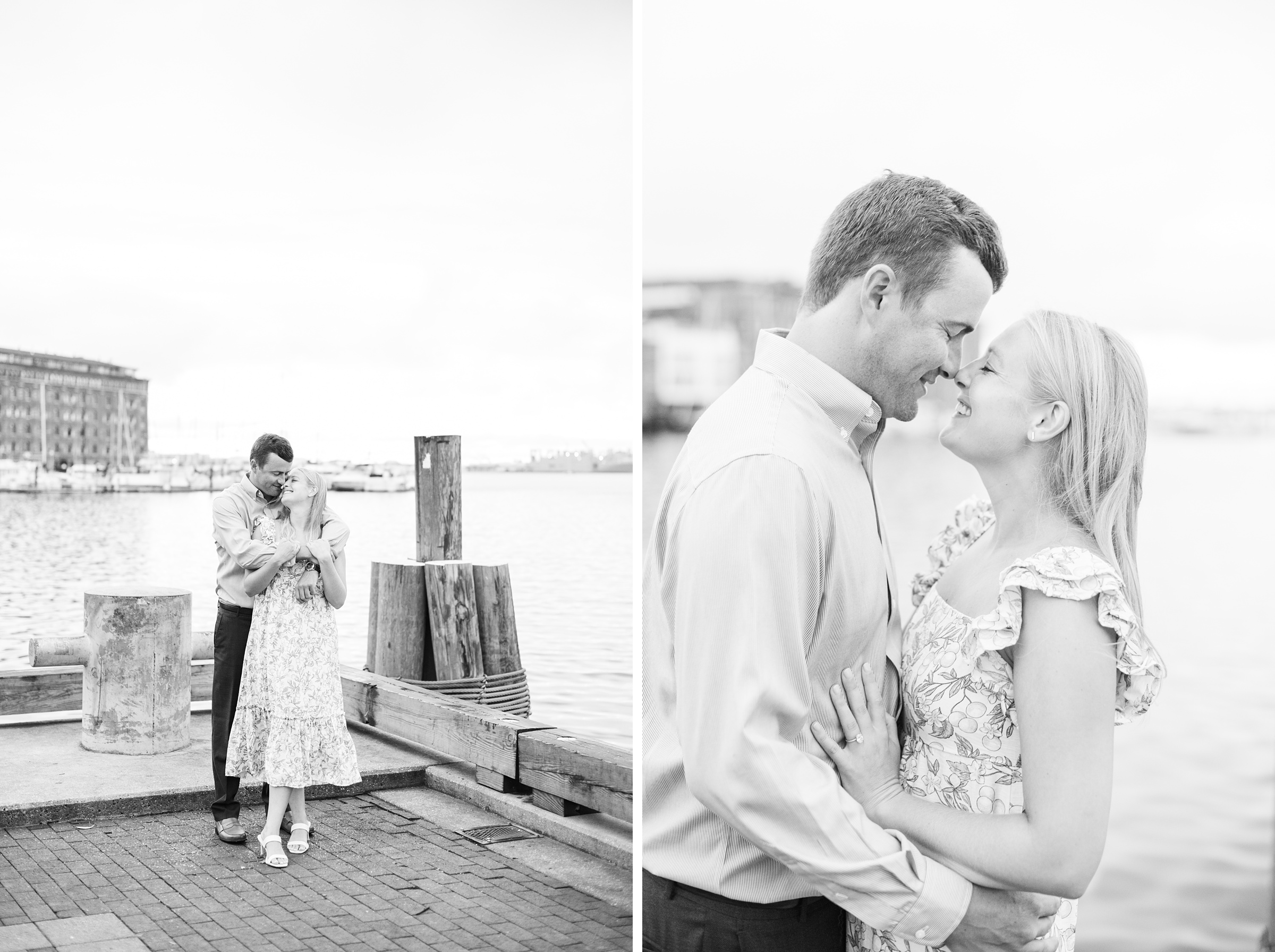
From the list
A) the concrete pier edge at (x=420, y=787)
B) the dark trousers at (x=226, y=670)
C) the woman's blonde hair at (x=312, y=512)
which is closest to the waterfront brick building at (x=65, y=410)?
the woman's blonde hair at (x=312, y=512)

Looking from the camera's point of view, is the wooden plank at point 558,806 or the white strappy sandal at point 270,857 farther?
the wooden plank at point 558,806

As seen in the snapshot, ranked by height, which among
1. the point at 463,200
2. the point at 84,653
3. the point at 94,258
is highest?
the point at 463,200

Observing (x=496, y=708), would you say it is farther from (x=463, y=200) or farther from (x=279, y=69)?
(x=279, y=69)

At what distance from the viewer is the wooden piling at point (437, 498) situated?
4.16 metres

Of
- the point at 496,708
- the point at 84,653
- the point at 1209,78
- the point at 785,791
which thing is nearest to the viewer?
the point at 785,791

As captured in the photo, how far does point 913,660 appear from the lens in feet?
4.62

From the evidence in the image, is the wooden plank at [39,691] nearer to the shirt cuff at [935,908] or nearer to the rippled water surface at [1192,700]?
the rippled water surface at [1192,700]

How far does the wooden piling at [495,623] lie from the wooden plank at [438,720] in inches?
27.0

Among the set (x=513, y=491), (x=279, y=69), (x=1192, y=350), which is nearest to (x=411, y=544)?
(x=513, y=491)

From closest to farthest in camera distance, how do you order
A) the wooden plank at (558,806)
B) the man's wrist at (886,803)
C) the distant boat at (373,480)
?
the man's wrist at (886,803), the wooden plank at (558,806), the distant boat at (373,480)

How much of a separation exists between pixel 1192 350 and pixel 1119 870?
7.50 feet

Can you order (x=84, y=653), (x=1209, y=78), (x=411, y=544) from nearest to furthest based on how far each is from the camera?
1. (x=1209, y=78)
2. (x=84, y=653)
3. (x=411, y=544)

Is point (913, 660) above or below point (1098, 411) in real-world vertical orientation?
below

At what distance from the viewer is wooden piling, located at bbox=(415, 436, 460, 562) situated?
13.6ft
